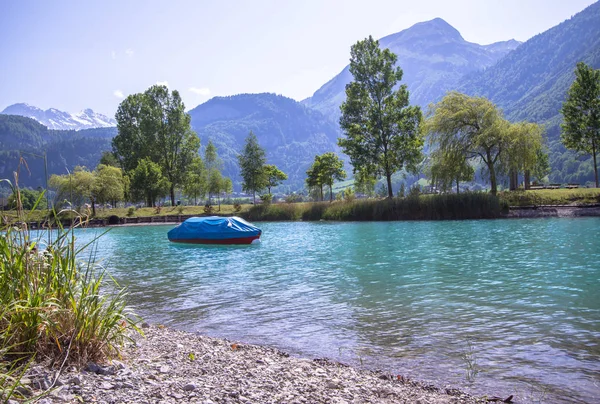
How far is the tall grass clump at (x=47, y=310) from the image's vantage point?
19.6 feet

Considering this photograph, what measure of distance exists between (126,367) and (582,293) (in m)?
13.3

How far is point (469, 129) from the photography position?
52.1 meters

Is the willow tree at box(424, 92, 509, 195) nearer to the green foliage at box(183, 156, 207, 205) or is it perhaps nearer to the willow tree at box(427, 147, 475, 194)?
the willow tree at box(427, 147, 475, 194)

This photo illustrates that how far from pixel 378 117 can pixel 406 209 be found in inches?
551

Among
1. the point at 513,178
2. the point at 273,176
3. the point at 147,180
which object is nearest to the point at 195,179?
the point at 147,180

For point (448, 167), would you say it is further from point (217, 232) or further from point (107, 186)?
point (107, 186)

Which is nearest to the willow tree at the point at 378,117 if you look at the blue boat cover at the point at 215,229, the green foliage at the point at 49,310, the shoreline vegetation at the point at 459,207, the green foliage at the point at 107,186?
the shoreline vegetation at the point at 459,207

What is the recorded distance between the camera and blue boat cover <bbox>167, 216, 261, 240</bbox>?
115 ft

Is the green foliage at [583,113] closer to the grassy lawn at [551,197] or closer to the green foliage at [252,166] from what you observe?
the grassy lawn at [551,197]

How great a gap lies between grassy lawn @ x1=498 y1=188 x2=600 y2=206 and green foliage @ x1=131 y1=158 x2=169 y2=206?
5882 cm

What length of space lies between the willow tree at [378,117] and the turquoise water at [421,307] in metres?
34.3

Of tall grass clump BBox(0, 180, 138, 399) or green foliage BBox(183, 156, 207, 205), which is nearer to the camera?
tall grass clump BBox(0, 180, 138, 399)

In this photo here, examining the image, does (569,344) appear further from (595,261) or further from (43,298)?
(595,261)

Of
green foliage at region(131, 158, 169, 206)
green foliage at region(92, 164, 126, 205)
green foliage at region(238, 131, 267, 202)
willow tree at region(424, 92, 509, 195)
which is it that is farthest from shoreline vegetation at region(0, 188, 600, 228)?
green foliage at region(131, 158, 169, 206)
